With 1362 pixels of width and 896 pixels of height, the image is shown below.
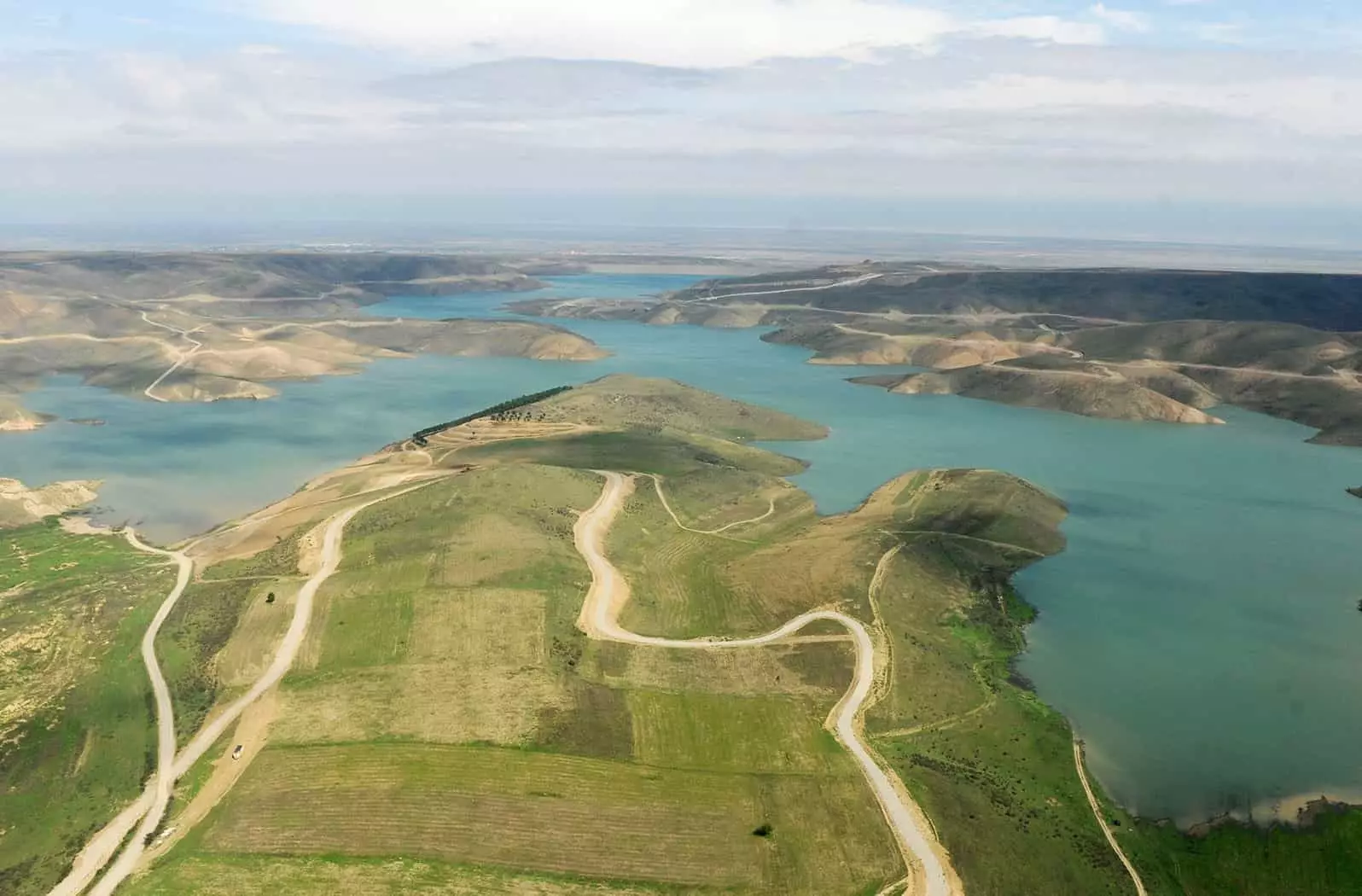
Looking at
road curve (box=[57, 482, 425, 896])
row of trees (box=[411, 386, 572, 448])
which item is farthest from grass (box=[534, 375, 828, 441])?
road curve (box=[57, 482, 425, 896])

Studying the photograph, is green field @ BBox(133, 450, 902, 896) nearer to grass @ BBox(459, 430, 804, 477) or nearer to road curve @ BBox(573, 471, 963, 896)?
road curve @ BBox(573, 471, 963, 896)

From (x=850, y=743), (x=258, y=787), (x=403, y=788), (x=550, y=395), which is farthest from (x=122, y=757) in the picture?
(x=550, y=395)

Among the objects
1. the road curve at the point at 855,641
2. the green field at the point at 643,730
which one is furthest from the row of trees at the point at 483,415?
the green field at the point at 643,730

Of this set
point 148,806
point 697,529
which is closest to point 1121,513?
point 697,529

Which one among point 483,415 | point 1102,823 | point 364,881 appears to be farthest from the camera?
point 483,415

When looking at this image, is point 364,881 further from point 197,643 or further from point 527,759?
point 197,643

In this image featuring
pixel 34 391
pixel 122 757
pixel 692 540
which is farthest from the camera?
pixel 34 391

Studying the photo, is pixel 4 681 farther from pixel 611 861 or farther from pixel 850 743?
pixel 850 743
